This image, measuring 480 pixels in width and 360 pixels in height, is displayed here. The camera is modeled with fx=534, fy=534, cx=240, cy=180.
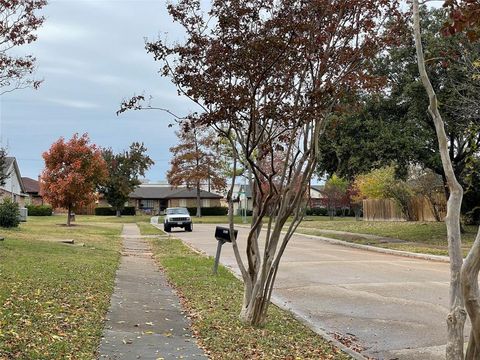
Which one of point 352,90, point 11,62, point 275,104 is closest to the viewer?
point 275,104

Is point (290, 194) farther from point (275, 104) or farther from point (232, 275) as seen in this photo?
point (232, 275)

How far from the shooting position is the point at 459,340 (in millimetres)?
4207

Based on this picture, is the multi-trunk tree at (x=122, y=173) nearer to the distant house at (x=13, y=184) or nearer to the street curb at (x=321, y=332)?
the distant house at (x=13, y=184)

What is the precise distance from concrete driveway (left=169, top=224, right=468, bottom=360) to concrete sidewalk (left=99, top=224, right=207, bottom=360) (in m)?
2.11

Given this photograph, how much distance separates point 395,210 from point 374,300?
1374 inches

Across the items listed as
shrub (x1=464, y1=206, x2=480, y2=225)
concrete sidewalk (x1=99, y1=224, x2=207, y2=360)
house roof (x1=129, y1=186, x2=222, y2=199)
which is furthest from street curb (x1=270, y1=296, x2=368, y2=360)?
house roof (x1=129, y1=186, x2=222, y2=199)

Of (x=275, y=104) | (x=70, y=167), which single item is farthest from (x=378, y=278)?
(x=70, y=167)

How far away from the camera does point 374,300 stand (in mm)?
10125

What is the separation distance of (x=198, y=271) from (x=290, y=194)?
21.1ft

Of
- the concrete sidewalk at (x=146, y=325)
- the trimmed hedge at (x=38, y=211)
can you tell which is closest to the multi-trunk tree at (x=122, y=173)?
the trimmed hedge at (x=38, y=211)

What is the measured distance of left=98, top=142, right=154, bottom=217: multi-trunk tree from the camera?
6506 centimetres

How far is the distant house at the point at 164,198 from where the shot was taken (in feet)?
262

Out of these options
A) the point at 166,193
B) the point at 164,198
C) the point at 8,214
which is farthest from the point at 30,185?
the point at 8,214

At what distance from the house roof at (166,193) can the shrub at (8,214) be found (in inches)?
2039
